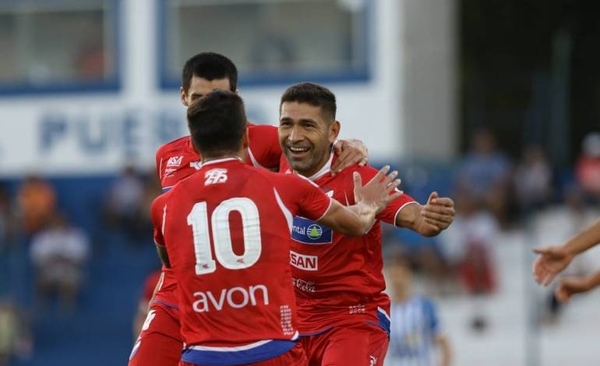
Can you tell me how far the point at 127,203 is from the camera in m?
21.9

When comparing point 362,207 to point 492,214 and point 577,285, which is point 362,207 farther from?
point 492,214

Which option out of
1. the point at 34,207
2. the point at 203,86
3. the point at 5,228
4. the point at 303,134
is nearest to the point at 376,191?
the point at 303,134

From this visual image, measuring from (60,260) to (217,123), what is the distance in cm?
1503

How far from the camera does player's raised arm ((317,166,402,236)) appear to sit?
23.4 ft

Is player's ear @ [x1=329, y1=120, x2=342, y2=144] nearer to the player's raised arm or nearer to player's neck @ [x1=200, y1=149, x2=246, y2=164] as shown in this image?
the player's raised arm

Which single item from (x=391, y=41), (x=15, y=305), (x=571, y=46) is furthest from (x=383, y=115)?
(x=15, y=305)

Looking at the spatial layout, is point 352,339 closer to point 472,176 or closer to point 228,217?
point 228,217

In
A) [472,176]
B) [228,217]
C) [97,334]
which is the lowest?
[97,334]

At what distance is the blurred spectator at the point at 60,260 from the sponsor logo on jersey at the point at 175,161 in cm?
1340

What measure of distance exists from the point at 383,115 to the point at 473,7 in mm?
7320

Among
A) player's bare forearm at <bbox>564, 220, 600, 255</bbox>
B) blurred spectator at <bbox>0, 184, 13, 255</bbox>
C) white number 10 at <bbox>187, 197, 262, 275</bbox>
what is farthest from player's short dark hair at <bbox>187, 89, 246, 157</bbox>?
blurred spectator at <bbox>0, 184, 13, 255</bbox>

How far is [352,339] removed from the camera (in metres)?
8.16

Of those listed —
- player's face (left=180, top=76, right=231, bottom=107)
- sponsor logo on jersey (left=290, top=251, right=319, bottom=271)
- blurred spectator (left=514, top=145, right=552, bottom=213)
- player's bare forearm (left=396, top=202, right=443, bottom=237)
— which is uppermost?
player's face (left=180, top=76, right=231, bottom=107)

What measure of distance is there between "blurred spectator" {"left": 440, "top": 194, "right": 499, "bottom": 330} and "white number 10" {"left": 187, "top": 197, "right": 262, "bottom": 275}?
12.6 metres
